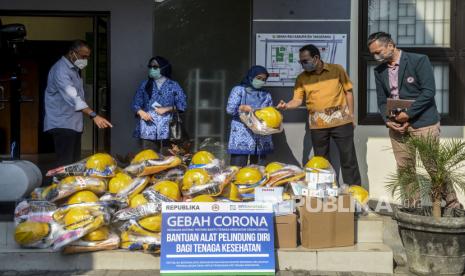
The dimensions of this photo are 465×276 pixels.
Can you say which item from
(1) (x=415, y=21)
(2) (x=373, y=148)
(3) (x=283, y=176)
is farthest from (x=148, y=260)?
(1) (x=415, y=21)

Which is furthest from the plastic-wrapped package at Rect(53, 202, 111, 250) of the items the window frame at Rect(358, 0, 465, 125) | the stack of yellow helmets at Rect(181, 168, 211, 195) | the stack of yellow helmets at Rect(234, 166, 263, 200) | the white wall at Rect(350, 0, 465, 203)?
the window frame at Rect(358, 0, 465, 125)

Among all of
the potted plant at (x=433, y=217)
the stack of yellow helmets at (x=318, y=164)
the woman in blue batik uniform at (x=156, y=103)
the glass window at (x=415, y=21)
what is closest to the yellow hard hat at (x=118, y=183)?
the woman in blue batik uniform at (x=156, y=103)

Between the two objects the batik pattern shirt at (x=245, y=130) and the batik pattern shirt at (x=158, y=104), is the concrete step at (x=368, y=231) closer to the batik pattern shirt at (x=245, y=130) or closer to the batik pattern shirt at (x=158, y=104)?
the batik pattern shirt at (x=245, y=130)

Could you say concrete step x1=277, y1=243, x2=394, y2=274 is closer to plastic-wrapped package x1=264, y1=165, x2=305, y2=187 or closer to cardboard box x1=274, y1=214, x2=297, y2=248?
cardboard box x1=274, y1=214, x2=297, y2=248

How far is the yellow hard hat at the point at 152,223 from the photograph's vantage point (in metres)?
5.16

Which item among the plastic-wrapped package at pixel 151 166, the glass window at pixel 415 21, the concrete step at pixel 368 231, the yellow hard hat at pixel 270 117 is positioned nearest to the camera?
the concrete step at pixel 368 231

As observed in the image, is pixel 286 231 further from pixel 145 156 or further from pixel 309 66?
pixel 309 66

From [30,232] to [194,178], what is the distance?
1.49 m

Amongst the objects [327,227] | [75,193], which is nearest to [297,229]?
[327,227]

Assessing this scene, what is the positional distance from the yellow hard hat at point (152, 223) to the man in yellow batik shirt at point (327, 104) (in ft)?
6.62

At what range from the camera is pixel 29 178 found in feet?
19.0

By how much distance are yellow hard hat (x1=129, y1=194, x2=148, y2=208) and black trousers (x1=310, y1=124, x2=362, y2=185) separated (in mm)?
2174

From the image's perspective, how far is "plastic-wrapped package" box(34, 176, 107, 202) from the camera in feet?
18.0

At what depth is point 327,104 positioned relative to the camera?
21.3 ft
